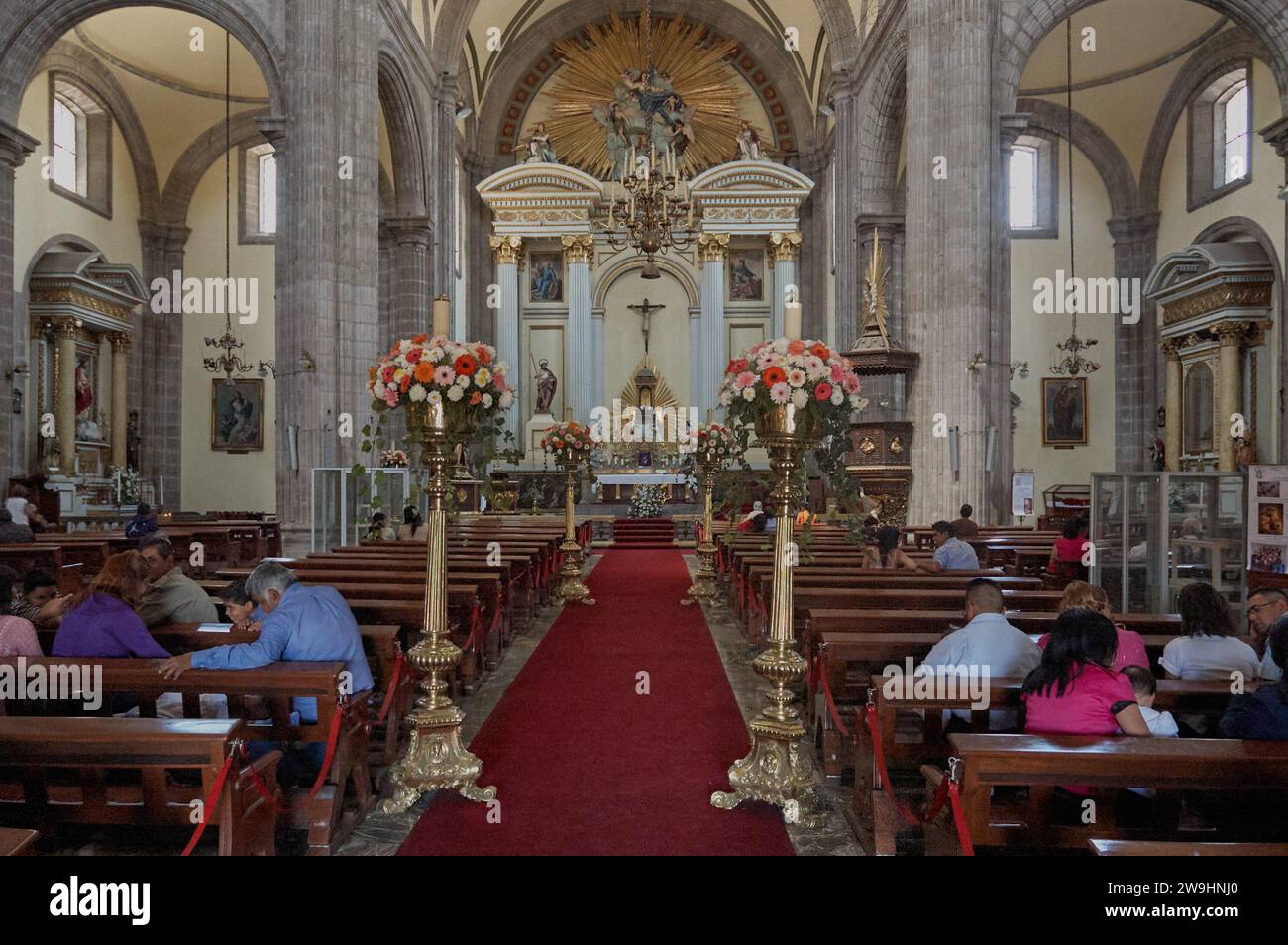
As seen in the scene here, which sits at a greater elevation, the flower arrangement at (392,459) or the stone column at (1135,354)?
the stone column at (1135,354)

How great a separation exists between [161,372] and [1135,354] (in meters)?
22.9

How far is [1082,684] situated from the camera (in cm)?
316

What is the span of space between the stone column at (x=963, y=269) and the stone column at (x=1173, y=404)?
318 inches

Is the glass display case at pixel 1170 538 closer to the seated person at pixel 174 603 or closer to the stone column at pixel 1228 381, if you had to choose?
the seated person at pixel 174 603

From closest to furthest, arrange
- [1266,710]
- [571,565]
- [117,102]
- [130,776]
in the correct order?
[1266,710] → [130,776] → [571,565] → [117,102]

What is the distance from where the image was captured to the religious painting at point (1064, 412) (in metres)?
21.5

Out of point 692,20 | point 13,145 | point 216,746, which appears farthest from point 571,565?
point 692,20

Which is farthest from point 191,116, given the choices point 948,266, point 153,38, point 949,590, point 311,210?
point 949,590

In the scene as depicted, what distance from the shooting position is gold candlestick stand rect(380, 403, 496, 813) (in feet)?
14.0

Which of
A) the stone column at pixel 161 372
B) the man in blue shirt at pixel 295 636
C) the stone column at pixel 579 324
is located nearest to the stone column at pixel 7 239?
the stone column at pixel 161 372

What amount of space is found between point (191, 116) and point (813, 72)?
15.6m

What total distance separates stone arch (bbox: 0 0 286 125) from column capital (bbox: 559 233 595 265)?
12.0m

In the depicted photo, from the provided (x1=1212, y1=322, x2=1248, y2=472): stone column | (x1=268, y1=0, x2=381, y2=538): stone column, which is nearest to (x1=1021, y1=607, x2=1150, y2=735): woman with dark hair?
(x1=268, y1=0, x2=381, y2=538): stone column

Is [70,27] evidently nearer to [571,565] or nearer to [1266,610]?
[571,565]
